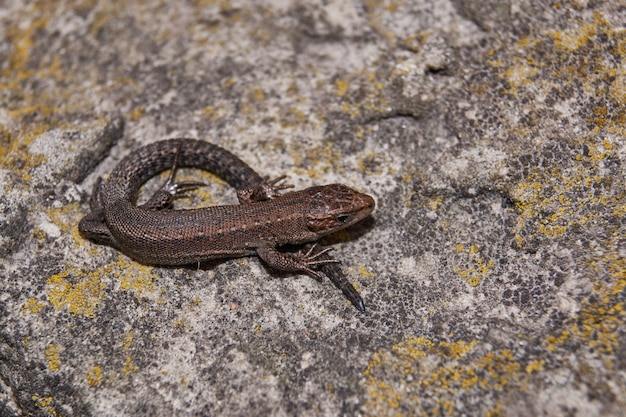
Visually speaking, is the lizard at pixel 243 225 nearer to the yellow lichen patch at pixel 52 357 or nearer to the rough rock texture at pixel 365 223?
the rough rock texture at pixel 365 223

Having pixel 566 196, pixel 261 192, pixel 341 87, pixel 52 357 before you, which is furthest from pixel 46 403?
pixel 566 196

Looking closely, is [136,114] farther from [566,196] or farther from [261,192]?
[566,196]

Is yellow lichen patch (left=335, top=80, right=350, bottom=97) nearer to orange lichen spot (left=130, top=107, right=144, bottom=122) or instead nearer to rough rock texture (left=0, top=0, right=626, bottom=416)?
rough rock texture (left=0, top=0, right=626, bottom=416)

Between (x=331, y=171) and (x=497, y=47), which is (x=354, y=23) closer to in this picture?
(x=497, y=47)

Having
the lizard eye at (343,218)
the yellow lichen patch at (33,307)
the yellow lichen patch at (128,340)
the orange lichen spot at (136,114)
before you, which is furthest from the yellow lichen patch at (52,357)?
the lizard eye at (343,218)

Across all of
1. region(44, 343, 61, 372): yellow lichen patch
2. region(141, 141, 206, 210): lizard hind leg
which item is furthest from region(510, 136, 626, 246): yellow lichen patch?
region(44, 343, 61, 372): yellow lichen patch

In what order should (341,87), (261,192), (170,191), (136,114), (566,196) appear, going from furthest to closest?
(136,114)
(341,87)
(170,191)
(261,192)
(566,196)
